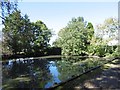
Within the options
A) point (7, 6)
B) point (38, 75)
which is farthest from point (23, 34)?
point (38, 75)

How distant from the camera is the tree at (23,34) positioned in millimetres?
17359

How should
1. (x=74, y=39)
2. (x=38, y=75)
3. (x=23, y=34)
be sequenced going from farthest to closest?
(x=74, y=39), (x=23, y=34), (x=38, y=75)

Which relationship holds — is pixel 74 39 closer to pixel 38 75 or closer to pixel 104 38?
pixel 104 38

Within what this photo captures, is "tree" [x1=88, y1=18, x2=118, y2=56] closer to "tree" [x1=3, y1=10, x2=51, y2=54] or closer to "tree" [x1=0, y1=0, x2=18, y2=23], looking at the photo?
"tree" [x1=3, y1=10, x2=51, y2=54]

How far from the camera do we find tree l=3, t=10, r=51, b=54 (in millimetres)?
17359

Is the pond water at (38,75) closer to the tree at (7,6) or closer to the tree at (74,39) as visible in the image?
the tree at (7,6)

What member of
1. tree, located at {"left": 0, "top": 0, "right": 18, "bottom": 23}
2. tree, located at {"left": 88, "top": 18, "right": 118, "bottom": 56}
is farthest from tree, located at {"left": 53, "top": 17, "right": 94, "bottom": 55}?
tree, located at {"left": 0, "top": 0, "right": 18, "bottom": 23}

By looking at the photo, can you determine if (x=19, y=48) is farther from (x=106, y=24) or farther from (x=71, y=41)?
(x=106, y=24)

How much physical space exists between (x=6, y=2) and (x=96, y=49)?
16253 mm

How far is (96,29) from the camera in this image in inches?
1198

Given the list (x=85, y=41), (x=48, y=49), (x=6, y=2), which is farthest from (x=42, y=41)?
(x=6, y=2)

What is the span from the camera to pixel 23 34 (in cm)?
2192

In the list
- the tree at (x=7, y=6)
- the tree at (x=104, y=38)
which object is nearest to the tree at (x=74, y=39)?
the tree at (x=104, y=38)

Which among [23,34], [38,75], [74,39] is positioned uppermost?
[23,34]
